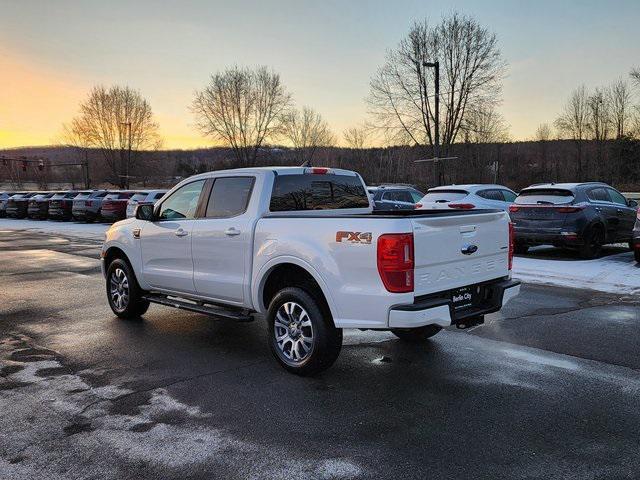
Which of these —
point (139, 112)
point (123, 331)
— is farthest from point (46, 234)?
point (139, 112)

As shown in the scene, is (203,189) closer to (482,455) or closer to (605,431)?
(482,455)

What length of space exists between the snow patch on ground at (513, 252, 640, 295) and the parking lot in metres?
2.26

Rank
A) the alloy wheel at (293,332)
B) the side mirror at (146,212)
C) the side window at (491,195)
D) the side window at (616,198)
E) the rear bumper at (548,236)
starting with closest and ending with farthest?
1. the alloy wheel at (293,332)
2. the side mirror at (146,212)
3. the rear bumper at (548,236)
4. the side window at (616,198)
5. the side window at (491,195)

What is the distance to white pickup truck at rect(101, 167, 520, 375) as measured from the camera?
13.6ft

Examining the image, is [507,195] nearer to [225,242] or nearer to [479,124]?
[225,242]

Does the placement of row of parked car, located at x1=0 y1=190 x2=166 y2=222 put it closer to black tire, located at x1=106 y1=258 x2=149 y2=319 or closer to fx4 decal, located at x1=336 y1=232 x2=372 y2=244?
black tire, located at x1=106 y1=258 x2=149 y2=319

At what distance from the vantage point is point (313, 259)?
4.54 meters

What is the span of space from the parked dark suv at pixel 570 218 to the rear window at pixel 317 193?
7167 mm

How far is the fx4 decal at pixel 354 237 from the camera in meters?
4.15

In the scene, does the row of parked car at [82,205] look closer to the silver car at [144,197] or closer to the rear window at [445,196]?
the silver car at [144,197]

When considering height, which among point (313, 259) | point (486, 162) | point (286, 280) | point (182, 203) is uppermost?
point (486, 162)

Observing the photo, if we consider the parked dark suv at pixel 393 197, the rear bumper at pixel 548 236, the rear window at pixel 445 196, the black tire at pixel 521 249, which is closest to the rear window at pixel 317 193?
the rear bumper at pixel 548 236

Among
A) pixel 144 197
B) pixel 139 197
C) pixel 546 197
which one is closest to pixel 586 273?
pixel 546 197

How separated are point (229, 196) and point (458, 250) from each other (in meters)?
2.45
